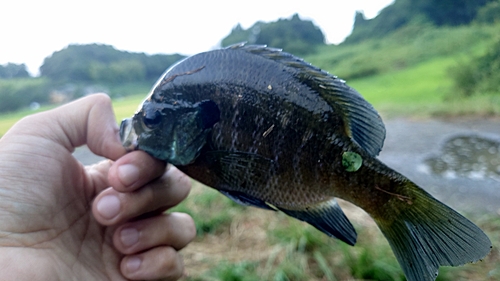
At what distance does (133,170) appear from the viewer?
107cm

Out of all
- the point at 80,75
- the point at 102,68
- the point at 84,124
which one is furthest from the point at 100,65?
the point at 84,124

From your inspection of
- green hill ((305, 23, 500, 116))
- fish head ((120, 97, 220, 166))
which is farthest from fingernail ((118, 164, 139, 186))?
green hill ((305, 23, 500, 116))

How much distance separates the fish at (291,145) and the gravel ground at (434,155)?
2642 mm

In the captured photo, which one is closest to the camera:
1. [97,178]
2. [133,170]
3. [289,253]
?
[133,170]

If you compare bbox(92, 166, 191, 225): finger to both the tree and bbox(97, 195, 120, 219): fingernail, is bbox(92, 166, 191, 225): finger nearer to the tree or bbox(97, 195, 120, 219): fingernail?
bbox(97, 195, 120, 219): fingernail

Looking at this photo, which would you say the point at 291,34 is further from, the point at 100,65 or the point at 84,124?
the point at 100,65

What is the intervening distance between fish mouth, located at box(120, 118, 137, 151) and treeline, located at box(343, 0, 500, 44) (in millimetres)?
3484

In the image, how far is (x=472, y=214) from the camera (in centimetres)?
275

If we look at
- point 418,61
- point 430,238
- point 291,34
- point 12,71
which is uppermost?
point 418,61

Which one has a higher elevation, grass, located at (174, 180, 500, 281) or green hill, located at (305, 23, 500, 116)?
green hill, located at (305, 23, 500, 116)

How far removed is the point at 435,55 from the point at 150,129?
4.76m

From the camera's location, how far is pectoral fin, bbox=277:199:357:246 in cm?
83

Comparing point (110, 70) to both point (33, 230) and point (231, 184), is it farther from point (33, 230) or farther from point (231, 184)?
point (231, 184)

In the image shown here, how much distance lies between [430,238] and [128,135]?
0.92m
